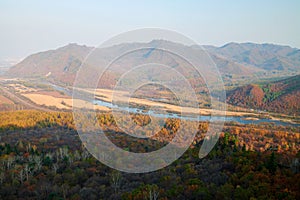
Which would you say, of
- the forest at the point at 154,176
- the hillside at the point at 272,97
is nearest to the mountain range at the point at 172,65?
the hillside at the point at 272,97

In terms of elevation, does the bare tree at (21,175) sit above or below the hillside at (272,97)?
below

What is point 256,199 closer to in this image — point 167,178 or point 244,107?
point 167,178

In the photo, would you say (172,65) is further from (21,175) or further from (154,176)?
(21,175)

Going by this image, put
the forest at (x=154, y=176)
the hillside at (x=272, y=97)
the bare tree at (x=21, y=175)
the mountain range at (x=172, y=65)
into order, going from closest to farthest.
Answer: the mountain range at (x=172, y=65), the forest at (x=154, y=176), the bare tree at (x=21, y=175), the hillside at (x=272, y=97)

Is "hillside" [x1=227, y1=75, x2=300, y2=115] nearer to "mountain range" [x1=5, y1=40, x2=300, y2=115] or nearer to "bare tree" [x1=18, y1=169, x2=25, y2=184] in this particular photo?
"mountain range" [x1=5, y1=40, x2=300, y2=115]

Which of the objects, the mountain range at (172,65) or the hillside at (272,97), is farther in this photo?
the hillside at (272,97)

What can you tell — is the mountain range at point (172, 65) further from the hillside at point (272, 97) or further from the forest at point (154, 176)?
the forest at point (154, 176)

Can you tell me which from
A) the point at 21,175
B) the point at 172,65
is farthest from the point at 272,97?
the point at 21,175

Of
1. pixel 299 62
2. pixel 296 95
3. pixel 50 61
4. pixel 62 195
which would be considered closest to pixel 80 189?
pixel 62 195

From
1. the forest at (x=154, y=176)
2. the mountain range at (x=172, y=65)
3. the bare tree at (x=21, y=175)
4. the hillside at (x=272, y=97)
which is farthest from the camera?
the hillside at (x=272, y=97)

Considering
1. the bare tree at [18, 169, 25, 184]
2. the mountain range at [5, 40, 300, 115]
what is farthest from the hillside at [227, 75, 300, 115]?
the bare tree at [18, 169, 25, 184]
